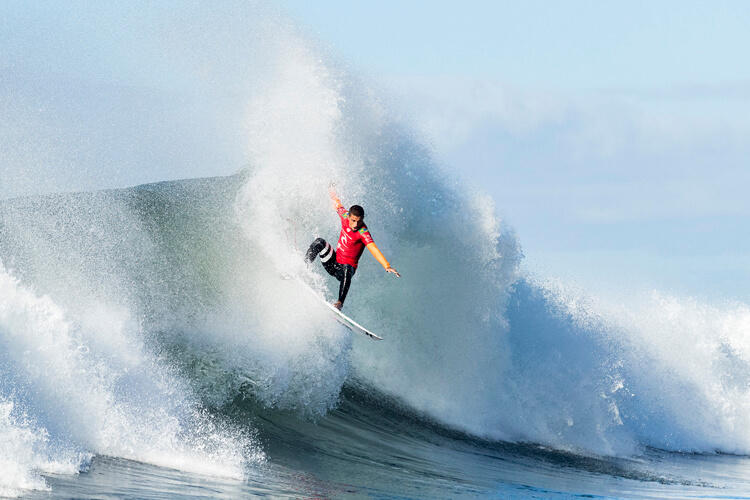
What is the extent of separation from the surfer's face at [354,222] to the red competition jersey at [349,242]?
0.04m

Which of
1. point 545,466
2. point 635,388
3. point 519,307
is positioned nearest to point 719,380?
point 635,388

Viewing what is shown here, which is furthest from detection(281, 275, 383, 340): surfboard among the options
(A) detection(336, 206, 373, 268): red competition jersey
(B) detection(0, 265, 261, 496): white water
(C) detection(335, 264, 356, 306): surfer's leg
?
(B) detection(0, 265, 261, 496): white water

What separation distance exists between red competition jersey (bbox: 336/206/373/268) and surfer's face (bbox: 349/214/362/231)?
0.14ft

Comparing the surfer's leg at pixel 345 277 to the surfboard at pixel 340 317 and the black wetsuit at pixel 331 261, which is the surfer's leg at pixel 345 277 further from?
the surfboard at pixel 340 317

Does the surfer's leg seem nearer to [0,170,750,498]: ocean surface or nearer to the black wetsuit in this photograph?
the black wetsuit

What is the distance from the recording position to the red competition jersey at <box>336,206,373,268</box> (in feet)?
26.0

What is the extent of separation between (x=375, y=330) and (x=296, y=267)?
2359 mm

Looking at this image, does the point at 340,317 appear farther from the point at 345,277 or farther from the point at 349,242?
the point at 349,242

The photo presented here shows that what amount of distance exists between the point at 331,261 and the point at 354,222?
629 millimetres

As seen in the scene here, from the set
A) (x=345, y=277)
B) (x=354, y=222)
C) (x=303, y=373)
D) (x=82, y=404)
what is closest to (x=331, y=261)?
(x=345, y=277)

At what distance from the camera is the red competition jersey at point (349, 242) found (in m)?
7.93

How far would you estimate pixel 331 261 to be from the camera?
8289 mm

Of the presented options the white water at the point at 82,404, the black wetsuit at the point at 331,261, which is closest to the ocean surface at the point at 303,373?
the white water at the point at 82,404

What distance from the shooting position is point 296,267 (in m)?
9.18
